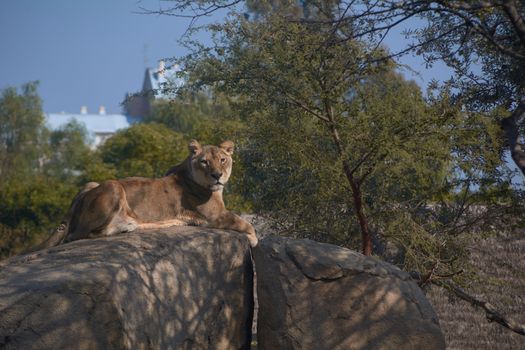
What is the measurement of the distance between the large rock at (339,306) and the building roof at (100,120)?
8106 centimetres

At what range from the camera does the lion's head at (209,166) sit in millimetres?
9391

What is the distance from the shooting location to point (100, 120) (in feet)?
300

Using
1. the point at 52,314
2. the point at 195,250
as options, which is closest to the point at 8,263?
the point at 52,314

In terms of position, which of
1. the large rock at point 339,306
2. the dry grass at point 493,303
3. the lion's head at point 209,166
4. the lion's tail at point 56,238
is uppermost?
the lion's head at point 209,166

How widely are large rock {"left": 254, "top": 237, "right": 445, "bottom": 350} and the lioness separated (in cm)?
68

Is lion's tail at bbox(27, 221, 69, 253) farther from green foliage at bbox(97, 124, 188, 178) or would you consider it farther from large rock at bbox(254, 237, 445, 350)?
green foliage at bbox(97, 124, 188, 178)

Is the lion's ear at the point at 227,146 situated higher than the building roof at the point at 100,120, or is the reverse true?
the building roof at the point at 100,120

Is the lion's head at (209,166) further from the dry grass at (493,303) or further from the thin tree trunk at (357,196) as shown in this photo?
the dry grass at (493,303)

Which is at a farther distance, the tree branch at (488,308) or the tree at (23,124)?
the tree at (23,124)

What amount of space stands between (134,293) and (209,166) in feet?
7.52

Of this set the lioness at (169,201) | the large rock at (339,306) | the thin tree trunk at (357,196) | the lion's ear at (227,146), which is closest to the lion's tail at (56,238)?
the lioness at (169,201)

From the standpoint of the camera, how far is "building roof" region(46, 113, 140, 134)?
294 feet

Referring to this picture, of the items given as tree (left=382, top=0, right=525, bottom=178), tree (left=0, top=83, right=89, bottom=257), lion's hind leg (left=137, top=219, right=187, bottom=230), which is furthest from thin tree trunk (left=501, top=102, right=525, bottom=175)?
tree (left=0, top=83, right=89, bottom=257)

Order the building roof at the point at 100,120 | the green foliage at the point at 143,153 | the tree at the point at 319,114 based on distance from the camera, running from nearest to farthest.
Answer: the tree at the point at 319,114, the green foliage at the point at 143,153, the building roof at the point at 100,120
